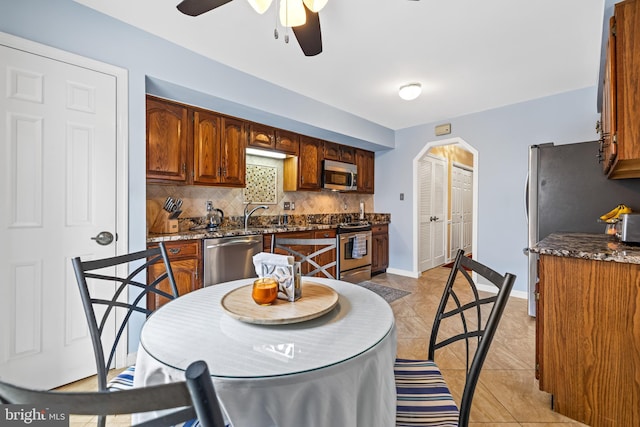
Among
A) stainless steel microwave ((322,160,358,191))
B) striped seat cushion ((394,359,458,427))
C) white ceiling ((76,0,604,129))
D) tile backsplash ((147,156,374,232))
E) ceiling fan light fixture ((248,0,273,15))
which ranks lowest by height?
striped seat cushion ((394,359,458,427))

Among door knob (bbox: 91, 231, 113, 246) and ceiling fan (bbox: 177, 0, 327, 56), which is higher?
ceiling fan (bbox: 177, 0, 327, 56)

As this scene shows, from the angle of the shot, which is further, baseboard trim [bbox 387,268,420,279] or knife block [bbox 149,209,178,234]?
baseboard trim [bbox 387,268,420,279]

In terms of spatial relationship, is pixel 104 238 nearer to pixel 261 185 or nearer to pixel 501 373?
pixel 261 185

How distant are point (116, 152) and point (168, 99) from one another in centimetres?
84

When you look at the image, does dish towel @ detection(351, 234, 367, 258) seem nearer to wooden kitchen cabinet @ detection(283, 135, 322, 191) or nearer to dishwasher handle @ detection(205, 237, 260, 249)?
wooden kitchen cabinet @ detection(283, 135, 322, 191)

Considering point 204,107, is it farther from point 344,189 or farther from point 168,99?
point 344,189

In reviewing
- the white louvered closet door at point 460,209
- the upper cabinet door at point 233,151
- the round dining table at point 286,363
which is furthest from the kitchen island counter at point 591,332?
the white louvered closet door at point 460,209

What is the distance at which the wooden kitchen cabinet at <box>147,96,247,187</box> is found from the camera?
2.58m

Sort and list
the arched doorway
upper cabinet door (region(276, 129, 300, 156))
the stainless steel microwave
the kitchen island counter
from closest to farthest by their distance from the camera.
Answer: the kitchen island counter < upper cabinet door (region(276, 129, 300, 156)) < the stainless steel microwave < the arched doorway

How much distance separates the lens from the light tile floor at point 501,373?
163 cm

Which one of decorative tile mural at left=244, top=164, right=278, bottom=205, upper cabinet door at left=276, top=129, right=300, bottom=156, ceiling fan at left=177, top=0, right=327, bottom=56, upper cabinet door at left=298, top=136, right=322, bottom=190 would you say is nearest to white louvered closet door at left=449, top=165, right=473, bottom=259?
upper cabinet door at left=298, top=136, right=322, bottom=190

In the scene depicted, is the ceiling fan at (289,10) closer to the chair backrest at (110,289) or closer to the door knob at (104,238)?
the chair backrest at (110,289)

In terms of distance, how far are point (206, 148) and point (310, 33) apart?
174 cm

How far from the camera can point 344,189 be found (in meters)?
4.58
